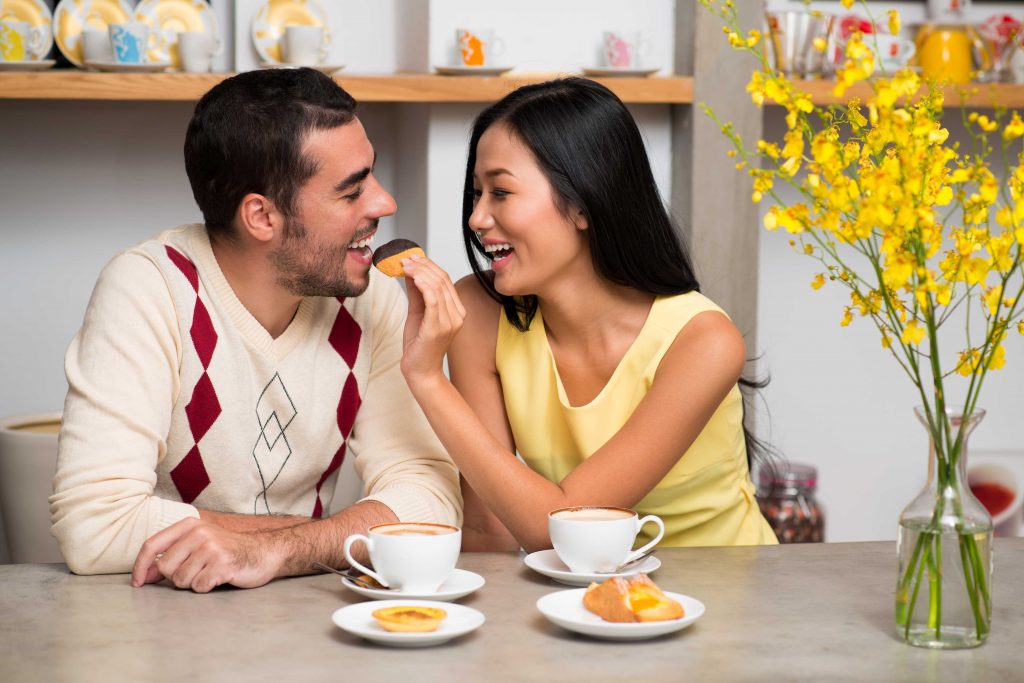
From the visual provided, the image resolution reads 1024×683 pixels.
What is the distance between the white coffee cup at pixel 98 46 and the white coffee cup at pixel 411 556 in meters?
1.62

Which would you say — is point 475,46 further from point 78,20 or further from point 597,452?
point 597,452

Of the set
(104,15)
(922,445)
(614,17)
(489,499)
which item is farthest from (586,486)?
(922,445)

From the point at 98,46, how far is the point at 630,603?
6.10 ft

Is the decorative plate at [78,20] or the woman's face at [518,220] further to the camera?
the decorative plate at [78,20]

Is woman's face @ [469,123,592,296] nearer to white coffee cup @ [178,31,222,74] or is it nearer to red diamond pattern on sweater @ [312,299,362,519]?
red diamond pattern on sweater @ [312,299,362,519]

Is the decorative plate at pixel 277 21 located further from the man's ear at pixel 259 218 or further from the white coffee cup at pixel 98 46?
the man's ear at pixel 259 218

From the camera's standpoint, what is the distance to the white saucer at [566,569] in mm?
1301

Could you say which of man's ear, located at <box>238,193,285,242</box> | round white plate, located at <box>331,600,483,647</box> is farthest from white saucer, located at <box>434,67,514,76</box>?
round white plate, located at <box>331,600,483,647</box>

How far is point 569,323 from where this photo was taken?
Result: 1858mm

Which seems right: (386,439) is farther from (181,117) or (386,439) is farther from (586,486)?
(181,117)

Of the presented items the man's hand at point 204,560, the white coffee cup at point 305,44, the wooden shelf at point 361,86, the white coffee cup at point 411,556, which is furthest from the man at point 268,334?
the white coffee cup at point 305,44

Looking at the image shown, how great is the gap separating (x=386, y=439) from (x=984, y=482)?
2245 millimetres

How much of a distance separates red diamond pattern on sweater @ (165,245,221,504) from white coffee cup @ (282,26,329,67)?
96 centimetres

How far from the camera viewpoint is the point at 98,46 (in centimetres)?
252
